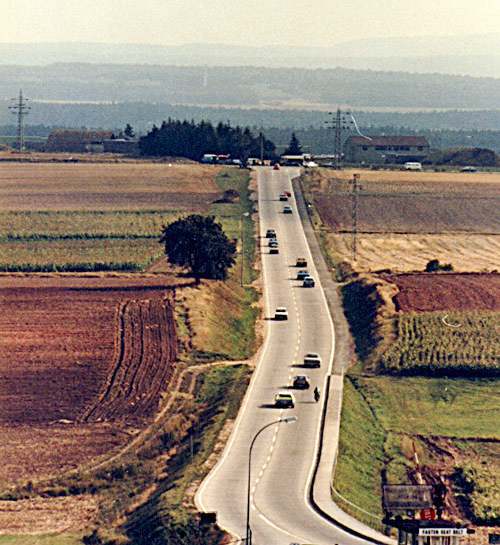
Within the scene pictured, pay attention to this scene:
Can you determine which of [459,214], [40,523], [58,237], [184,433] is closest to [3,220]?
[58,237]

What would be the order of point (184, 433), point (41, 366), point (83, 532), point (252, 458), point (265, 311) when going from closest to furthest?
point (83, 532), point (252, 458), point (184, 433), point (41, 366), point (265, 311)

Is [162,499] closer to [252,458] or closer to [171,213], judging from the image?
[252,458]

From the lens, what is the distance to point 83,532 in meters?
51.2

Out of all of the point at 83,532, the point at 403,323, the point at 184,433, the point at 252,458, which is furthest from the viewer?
the point at 403,323

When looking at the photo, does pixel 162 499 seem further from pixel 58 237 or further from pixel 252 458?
pixel 58 237

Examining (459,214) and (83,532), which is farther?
(459,214)

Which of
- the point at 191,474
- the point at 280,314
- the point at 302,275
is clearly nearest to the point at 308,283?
the point at 302,275

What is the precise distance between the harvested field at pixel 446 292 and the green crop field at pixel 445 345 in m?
2.26

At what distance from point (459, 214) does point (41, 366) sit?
74.8 metres

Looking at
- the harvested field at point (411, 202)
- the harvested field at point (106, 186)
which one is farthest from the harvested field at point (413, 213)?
the harvested field at point (106, 186)

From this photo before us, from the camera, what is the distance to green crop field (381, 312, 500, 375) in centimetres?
7606

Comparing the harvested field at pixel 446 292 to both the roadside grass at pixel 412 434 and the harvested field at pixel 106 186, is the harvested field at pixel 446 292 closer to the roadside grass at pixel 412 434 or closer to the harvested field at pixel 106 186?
the roadside grass at pixel 412 434

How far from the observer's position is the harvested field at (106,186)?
469 feet

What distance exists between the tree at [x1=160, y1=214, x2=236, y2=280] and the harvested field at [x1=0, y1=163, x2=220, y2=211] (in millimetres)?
41336
